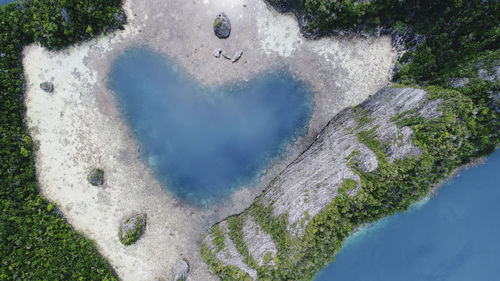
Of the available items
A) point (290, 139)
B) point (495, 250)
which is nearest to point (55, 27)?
point (290, 139)

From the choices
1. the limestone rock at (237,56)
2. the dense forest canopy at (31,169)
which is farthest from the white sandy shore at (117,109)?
the dense forest canopy at (31,169)

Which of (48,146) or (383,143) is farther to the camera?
(48,146)

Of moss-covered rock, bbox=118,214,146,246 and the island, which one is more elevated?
the island

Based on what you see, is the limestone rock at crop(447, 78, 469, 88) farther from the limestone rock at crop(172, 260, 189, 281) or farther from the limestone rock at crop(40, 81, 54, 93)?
the limestone rock at crop(40, 81, 54, 93)

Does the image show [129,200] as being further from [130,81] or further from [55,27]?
[55,27]

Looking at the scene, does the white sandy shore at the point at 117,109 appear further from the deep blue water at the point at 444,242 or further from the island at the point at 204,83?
the deep blue water at the point at 444,242

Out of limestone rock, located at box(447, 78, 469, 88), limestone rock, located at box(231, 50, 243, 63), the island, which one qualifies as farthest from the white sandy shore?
limestone rock, located at box(447, 78, 469, 88)
